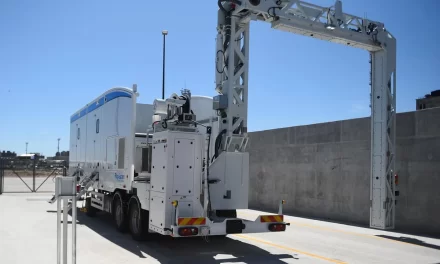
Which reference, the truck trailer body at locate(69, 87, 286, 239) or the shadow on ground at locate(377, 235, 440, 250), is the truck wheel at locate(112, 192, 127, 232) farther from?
the shadow on ground at locate(377, 235, 440, 250)

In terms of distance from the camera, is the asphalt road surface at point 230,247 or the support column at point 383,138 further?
the support column at point 383,138

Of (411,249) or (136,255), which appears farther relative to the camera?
(411,249)

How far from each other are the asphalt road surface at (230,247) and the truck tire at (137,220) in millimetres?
212

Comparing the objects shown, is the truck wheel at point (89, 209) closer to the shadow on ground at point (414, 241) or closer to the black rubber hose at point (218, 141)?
the black rubber hose at point (218, 141)

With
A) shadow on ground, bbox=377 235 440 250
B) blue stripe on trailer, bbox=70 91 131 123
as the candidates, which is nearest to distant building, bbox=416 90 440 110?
shadow on ground, bbox=377 235 440 250

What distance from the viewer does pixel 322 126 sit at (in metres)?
16.6

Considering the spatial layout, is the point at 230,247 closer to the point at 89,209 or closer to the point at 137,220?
the point at 137,220

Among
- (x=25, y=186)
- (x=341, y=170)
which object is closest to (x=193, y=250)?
(x=341, y=170)

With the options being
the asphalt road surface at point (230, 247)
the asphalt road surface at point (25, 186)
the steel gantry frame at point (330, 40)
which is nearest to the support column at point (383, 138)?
the steel gantry frame at point (330, 40)

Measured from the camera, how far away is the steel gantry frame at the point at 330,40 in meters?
10.0

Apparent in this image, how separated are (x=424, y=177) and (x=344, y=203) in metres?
3.26

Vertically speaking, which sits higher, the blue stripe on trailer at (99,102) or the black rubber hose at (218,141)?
the blue stripe on trailer at (99,102)

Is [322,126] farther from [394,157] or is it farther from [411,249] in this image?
[411,249]

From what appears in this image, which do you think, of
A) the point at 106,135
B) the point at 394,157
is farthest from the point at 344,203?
the point at 106,135
